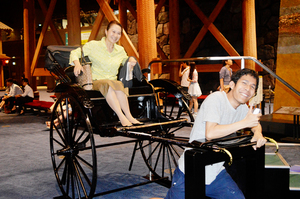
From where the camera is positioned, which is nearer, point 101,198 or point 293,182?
point 293,182

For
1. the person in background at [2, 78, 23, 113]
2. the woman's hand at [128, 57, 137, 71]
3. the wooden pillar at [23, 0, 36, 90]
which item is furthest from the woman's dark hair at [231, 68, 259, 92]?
the wooden pillar at [23, 0, 36, 90]

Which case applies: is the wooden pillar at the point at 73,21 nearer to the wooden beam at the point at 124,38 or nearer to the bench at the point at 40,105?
the wooden beam at the point at 124,38

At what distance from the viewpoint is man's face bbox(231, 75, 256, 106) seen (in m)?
1.99

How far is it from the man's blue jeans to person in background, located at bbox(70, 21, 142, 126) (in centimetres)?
Result: 135

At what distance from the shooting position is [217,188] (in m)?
2.08

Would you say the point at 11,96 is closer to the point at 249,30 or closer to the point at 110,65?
the point at 249,30

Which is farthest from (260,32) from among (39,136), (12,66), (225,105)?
(12,66)

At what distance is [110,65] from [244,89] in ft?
6.91

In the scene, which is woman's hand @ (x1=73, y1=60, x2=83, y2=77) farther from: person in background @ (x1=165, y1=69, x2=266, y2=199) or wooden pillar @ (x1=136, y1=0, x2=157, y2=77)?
wooden pillar @ (x1=136, y1=0, x2=157, y2=77)

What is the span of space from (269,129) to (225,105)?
4.44 m

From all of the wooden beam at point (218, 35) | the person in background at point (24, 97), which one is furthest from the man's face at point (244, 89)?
the person in background at point (24, 97)

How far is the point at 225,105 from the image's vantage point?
206 cm

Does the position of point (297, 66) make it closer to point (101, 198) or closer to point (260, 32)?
point (101, 198)

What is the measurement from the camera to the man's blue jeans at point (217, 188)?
6.63 ft
